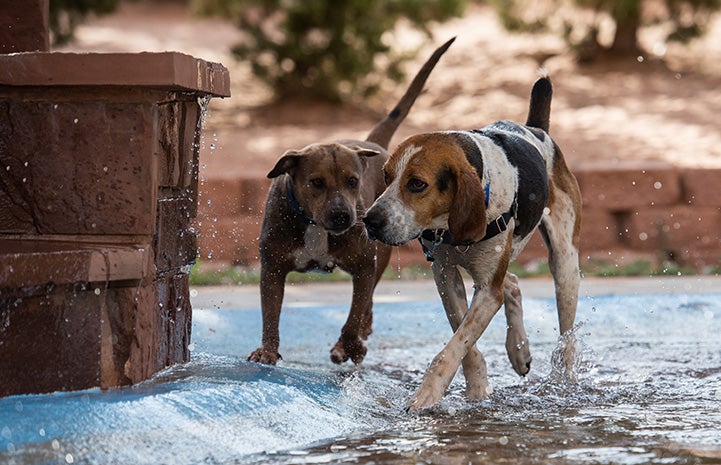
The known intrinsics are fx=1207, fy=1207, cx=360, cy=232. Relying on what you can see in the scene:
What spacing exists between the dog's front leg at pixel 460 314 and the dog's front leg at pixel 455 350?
24 centimetres

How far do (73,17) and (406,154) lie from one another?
1130 cm

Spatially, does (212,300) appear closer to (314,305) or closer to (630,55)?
(314,305)

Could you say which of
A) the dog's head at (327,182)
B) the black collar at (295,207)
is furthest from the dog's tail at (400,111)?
the black collar at (295,207)

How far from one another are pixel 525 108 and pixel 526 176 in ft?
31.3

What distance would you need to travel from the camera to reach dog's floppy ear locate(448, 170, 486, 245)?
4480 mm

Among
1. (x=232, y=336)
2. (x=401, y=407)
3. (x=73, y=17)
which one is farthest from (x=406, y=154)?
(x=73, y=17)

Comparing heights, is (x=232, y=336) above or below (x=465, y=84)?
below

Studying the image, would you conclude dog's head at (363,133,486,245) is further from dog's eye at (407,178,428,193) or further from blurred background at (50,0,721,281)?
blurred background at (50,0,721,281)

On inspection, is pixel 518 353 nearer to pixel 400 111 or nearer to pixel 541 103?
pixel 541 103

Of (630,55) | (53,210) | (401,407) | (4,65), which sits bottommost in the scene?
(401,407)

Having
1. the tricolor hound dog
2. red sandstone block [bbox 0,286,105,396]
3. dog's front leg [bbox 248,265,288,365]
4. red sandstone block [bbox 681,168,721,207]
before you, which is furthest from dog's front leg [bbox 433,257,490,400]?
red sandstone block [bbox 681,168,721,207]

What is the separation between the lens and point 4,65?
446cm

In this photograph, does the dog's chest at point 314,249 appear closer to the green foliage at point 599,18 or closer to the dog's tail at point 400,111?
the dog's tail at point 400,111

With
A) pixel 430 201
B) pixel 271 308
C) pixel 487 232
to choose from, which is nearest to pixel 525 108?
pixel 271 308
